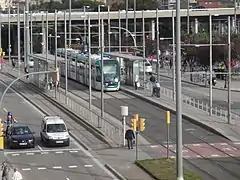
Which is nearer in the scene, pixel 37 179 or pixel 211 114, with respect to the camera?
pixel 37 179

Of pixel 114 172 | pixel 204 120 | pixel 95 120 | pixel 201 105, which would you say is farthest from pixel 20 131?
pixel 201 105

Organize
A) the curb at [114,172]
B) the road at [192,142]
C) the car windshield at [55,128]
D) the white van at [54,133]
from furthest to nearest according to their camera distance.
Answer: the car windshield at [55,128] < the white van at [54,133] < the road at [192,142] < the curb at [114,172]

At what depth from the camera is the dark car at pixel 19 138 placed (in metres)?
36.8

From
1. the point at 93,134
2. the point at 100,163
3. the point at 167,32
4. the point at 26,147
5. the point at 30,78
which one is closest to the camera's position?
the point at 100,163

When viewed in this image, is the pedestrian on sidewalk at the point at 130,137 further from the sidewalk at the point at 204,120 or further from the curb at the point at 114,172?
the sidewalk at the point at 204,120

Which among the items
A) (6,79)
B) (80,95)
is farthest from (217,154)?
(6,79)

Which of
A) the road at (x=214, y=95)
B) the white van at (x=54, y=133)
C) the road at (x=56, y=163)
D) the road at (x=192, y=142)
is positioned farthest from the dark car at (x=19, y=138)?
the road at (x=214, y=95)

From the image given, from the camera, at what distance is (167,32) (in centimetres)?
14988

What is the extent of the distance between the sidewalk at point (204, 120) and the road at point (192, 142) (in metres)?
0.43

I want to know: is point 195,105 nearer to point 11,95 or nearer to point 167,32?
point 11,95

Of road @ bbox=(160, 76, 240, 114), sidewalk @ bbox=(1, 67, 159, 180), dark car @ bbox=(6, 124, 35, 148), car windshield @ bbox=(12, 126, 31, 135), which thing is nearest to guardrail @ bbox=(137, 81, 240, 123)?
road @ bbox=(160, 76, 240, 114)

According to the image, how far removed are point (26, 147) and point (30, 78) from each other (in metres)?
39.6

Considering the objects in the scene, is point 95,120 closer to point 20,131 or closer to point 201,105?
point 20,131

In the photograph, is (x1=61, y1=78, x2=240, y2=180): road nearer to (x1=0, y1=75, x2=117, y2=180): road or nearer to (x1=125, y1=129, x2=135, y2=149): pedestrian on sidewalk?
(x1=125, y1=129, x2=135, y2=149): pedestrian on sidewalk
